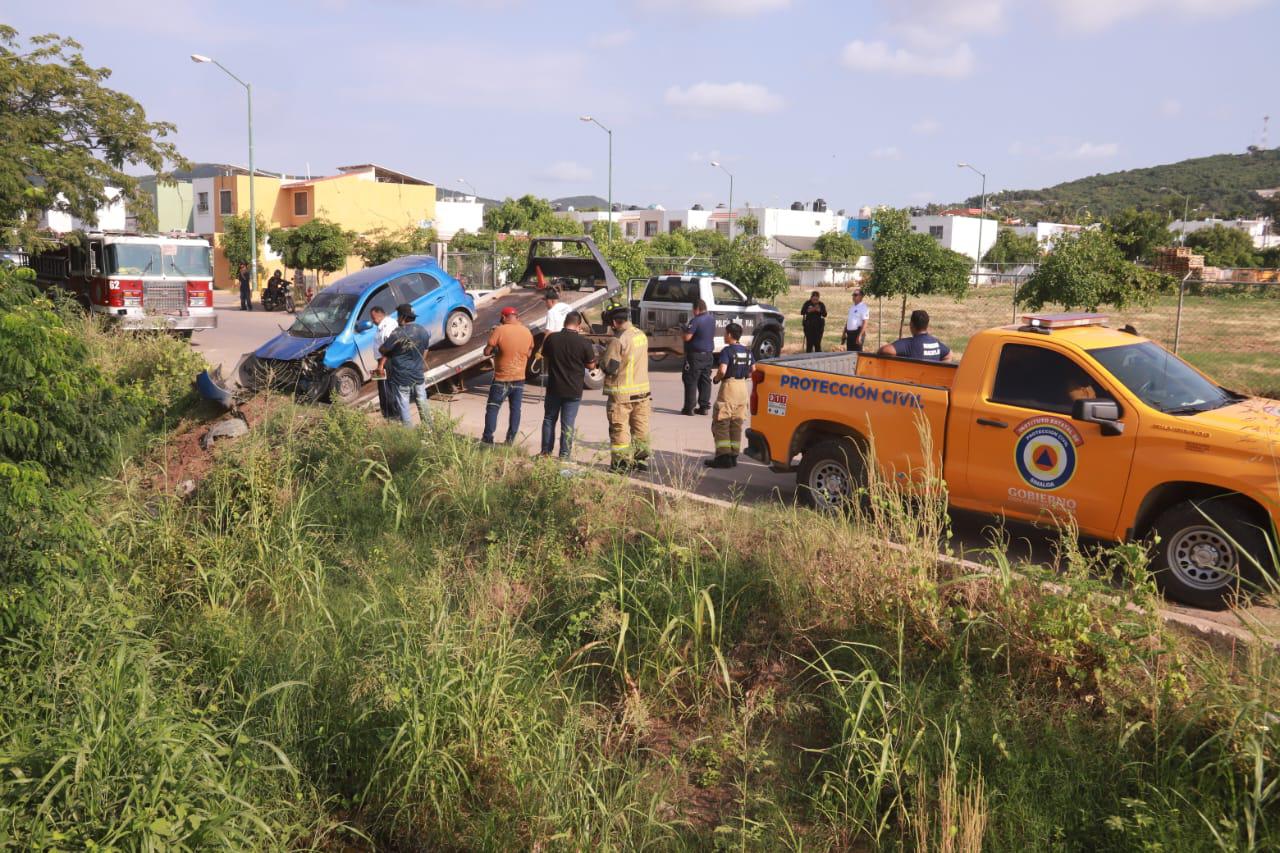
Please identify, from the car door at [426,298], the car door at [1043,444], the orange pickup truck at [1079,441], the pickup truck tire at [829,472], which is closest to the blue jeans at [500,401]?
the orange pickup truck at [1079,441]

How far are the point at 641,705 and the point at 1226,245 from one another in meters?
72.7

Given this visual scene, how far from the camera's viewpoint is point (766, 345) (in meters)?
19.7

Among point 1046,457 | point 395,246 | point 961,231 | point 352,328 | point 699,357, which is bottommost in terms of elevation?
point 1046,457

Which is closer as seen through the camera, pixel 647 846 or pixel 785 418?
pixel 647 846

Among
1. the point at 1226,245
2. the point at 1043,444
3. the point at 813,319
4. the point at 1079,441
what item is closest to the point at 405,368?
the point at 1043,444

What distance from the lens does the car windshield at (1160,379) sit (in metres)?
6.95

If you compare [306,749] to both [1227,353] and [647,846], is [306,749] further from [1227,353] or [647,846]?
[1227,353]

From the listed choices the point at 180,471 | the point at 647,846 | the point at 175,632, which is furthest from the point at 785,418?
the point at 180,471

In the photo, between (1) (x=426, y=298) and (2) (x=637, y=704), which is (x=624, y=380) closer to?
(2) (x=637, y=704)

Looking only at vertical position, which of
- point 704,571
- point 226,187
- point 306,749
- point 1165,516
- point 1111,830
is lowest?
point 306,749

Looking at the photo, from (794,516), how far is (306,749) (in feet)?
11.2

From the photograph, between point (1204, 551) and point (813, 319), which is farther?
point (813, 319)

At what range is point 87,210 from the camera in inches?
1043

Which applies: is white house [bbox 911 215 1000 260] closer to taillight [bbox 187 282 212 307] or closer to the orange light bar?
taillight [bbox 187 282 212 307]
